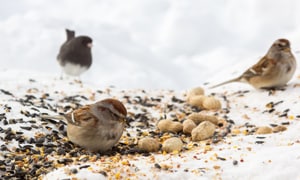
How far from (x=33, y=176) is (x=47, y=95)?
2.32 meters

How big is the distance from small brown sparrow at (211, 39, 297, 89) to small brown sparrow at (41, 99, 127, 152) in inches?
101

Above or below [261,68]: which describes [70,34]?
above

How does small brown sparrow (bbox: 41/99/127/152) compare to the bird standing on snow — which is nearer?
small brown sparrow (bbox: 41/99/127/152)

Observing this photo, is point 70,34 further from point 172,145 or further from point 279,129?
point 172,145

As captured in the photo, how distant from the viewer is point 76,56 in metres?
7.54

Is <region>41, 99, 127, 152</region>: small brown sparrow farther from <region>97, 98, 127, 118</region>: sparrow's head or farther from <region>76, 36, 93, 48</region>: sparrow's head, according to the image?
<region>76, 36, 93, 48</region>: sparrow's head

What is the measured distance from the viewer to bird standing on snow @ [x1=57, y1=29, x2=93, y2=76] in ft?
24.7

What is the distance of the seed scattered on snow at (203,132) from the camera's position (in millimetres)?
4234

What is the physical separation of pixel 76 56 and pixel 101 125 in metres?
3.90

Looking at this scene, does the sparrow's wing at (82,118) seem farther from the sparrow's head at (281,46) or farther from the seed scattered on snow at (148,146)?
the sparrow's head at (281,46)

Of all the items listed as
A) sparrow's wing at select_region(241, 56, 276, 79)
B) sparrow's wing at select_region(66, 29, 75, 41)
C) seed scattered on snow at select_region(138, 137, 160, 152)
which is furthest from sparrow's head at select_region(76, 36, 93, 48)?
seed scattered on snow at select_region(138, 137, 160, 152)

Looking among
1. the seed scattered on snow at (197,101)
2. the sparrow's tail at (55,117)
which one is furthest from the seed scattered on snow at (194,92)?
the sparrow's tail at (55,117)

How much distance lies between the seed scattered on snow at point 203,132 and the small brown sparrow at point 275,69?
179 cm

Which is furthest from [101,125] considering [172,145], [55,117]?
[55,117]
